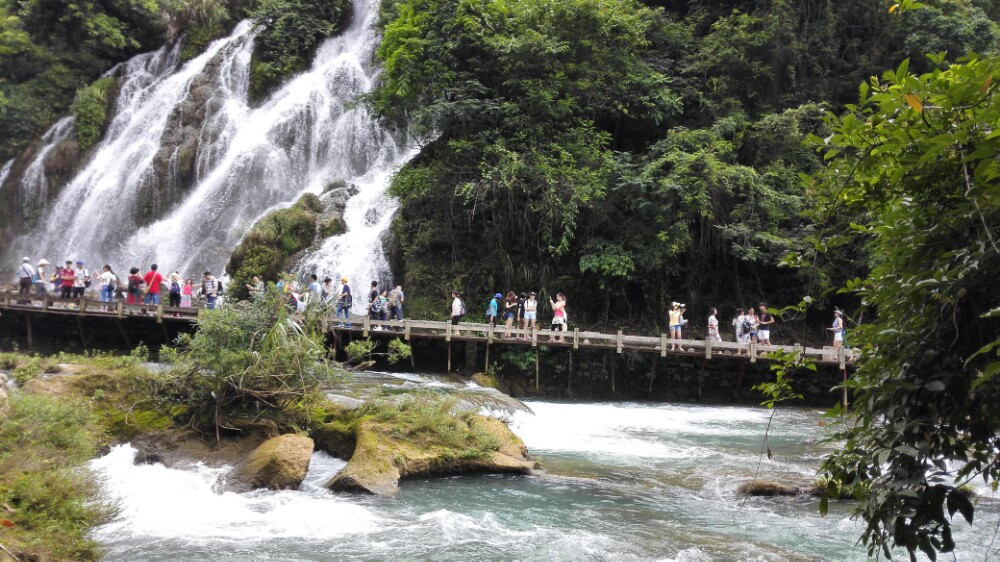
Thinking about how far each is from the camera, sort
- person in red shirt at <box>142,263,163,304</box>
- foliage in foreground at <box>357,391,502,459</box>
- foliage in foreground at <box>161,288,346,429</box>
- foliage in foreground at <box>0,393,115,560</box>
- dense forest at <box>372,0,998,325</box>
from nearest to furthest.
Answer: foliage in foreground at <box>0,393,115,560</box>, foliage in foreground at <box>161,288,346,429</box>, foliage in foreground at <box>357,391,502,459</box>, person in red shirt at <box>142,263,163,304</box>, dense forest at <box>372,0,998,325</box>

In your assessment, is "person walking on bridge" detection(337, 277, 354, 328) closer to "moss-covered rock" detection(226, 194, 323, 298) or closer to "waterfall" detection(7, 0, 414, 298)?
"moss-covered rock" detection(226, 194, 323, 298)

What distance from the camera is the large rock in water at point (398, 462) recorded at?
30.4 ft

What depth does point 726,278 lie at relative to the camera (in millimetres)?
24438

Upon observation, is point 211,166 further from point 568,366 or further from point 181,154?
point 568,366

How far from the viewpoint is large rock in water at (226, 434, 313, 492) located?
29.5ft

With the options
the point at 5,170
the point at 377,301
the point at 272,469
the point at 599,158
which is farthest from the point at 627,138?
the point at 5,170

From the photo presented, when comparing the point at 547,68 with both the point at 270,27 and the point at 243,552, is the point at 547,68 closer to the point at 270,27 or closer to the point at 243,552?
the point at 270,27

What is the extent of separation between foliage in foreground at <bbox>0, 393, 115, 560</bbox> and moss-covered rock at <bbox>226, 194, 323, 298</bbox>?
15226 millimetres

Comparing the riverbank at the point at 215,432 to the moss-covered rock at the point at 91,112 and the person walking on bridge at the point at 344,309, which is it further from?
the moss-covered rock at the point at 91,112

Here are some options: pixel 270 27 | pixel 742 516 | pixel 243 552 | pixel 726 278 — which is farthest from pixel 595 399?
pixel 270 27

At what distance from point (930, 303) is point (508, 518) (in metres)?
6.25

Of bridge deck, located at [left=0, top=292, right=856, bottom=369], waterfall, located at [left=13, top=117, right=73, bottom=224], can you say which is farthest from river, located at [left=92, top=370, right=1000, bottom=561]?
waterfall, located at [left=13, top=117, right=73, bottom=224]

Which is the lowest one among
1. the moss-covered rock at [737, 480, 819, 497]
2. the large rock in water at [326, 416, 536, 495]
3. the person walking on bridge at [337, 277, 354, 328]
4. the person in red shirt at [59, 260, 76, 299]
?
the moss-covered rock at [737, 480, 819, 497]

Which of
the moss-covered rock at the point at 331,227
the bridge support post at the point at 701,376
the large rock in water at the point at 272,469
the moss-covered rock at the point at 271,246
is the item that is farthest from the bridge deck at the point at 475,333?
the large rock in water at the point at 272,469
